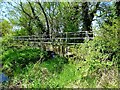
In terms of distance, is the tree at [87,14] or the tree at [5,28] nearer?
the tree at [5,28]

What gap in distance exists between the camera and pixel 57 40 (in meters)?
2.80

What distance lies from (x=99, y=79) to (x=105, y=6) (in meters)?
0.82

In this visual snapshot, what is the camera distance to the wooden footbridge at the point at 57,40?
262cm

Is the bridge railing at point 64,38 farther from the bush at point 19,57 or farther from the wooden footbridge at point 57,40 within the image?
the bush at point 19,57

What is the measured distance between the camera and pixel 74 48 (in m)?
2.49

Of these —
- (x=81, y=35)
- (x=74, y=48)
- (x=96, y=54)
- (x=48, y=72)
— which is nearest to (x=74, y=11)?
(x=81, y=35)

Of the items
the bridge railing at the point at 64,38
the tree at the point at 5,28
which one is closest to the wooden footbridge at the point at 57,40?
the bridge railing at the point at 64,38

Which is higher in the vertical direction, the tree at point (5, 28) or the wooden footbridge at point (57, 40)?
the tree at point (5, 28)

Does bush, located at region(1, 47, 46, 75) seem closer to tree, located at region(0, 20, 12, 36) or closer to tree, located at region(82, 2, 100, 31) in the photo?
tree, located at region(0, 20, 12, 36)

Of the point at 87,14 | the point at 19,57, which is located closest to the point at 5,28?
the point at 19,57

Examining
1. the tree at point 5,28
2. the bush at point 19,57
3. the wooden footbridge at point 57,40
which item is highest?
the tree at point 5,28

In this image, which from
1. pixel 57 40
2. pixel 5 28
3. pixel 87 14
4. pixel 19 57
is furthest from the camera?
pixel 57 40

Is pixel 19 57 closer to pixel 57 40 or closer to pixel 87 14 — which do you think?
pixel 57 40

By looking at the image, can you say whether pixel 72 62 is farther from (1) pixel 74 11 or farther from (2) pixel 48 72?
(1) pixel 74 11
